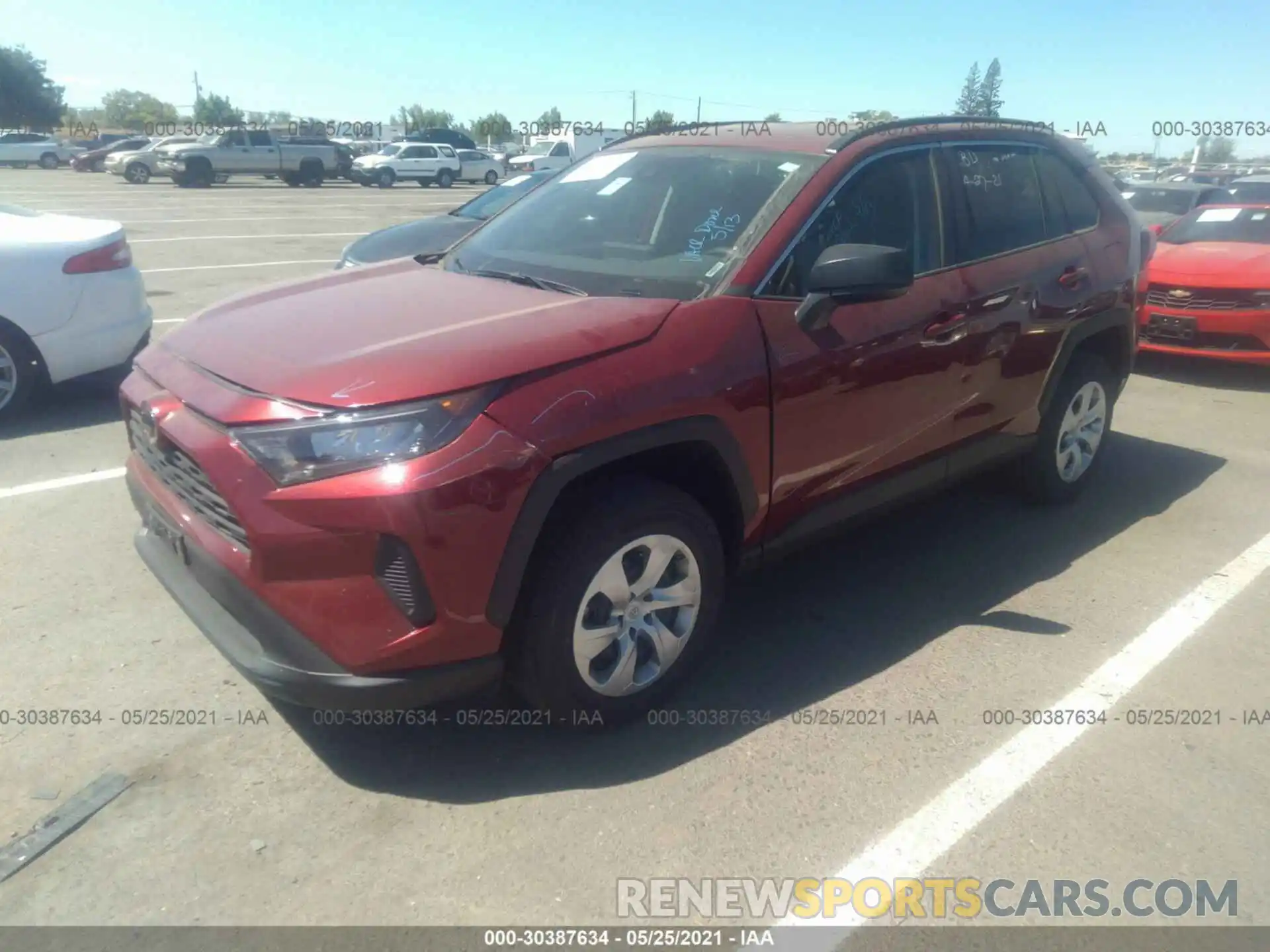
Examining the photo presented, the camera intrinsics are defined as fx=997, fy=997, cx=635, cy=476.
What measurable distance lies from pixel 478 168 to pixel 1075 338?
34255 mm

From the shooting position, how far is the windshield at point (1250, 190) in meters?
12.0

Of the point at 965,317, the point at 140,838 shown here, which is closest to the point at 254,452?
the point at 140,838

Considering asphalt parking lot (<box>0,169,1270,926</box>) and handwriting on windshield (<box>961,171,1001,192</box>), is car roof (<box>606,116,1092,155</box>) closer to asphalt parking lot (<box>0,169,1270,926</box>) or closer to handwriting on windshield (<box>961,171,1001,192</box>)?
handwriting on windshield (<box>961,171,1001,192</box>)

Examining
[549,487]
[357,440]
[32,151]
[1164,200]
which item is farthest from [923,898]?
[32,151]

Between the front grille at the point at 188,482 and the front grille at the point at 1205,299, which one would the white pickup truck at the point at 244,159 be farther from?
the front grille at the point at 188,482

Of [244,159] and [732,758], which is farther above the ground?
[244,159]

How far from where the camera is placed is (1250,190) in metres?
12.8

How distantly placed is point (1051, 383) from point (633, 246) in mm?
2253

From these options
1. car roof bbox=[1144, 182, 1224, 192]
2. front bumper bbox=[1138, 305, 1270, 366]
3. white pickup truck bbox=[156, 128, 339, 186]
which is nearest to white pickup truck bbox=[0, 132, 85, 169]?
white pickup truck bbox=[156, 128, 339, 186]

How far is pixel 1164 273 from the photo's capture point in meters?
8.29

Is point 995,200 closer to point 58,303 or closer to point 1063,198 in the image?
point 1063,198

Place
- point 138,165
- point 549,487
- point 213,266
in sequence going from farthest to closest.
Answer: point 138,165 < point 213,266 < point 549,487

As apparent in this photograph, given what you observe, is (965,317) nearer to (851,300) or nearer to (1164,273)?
(851,300)

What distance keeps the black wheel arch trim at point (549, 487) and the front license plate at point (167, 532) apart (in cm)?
98
